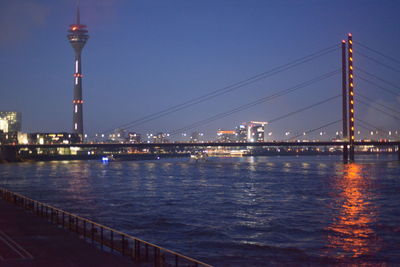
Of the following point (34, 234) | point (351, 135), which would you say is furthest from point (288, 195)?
point (351, 135)

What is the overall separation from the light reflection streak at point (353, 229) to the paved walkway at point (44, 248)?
9.27m

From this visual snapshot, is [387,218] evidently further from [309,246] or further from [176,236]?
[176,236]

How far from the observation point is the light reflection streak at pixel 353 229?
21312mm

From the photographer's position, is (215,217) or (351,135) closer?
(215,217)

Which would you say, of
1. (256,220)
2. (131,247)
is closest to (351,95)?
(256,220)

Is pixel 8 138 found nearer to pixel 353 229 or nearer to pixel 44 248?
pixel 353 229

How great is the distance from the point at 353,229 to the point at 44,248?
16.1 m

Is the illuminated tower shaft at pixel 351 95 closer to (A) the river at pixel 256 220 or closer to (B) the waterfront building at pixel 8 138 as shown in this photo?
(A) the river at pixel 256 220

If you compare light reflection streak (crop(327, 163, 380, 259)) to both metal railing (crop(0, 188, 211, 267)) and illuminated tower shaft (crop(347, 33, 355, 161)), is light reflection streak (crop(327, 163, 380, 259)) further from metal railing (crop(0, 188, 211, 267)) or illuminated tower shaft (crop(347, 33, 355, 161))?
illuminated tower shaft (crop(347, 33, 355, 161))

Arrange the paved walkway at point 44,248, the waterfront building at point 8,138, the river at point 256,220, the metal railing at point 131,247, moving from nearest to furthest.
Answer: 1. the metal railing at point 131,247
2. the paved walkway at point 44,248
3. the river at point 256,220
4. the waterfront building at point 8,138

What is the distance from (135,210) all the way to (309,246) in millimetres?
15348

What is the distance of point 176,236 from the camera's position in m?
24.4

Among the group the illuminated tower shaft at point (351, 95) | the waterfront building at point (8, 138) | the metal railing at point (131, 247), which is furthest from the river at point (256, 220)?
the waterfront building at point (8, 138)

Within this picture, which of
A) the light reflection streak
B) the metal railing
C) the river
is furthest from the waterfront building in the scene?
the metal railing
